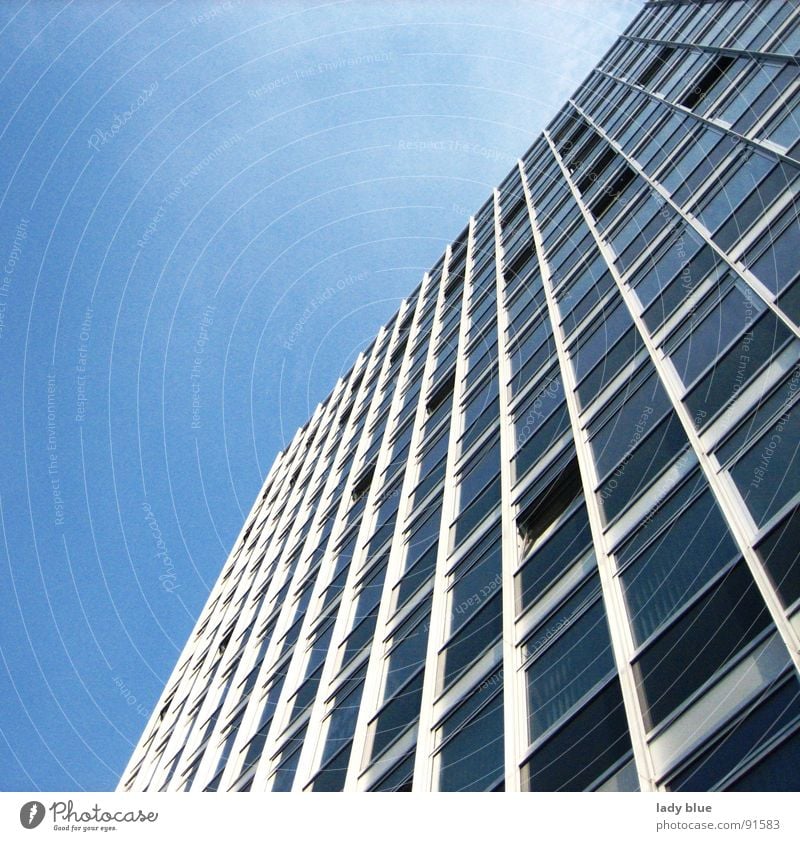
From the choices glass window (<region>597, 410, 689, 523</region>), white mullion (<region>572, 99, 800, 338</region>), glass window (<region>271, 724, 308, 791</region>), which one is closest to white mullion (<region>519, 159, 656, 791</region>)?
glass window (<region>597, 410, 689, 523</region>)

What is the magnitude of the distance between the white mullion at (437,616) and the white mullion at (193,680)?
15528mm

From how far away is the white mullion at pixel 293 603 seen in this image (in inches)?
848

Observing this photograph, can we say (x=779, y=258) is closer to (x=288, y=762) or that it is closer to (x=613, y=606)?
(x=613, y=606)

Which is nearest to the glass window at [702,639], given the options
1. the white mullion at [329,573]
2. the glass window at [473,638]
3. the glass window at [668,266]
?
the glass window at [473,638]

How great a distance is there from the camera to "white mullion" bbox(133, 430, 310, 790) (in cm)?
3128

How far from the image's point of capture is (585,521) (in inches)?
599

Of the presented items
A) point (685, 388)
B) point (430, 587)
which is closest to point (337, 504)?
point (430, 587)

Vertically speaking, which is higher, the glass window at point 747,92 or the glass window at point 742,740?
the glass window at point 747,92

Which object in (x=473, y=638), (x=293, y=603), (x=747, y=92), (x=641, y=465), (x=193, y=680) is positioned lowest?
(x=193, y=680)

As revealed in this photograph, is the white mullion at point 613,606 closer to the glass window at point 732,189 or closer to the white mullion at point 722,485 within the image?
the white mullion at point 722,485

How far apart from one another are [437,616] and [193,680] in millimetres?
21998

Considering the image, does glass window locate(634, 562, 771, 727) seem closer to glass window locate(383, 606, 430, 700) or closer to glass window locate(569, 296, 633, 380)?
glass window locate(383, 606, 430, 700)

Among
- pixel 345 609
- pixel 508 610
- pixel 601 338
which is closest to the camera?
pixel 508 610

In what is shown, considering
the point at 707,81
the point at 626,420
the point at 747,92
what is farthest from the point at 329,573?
the point at 707,81
